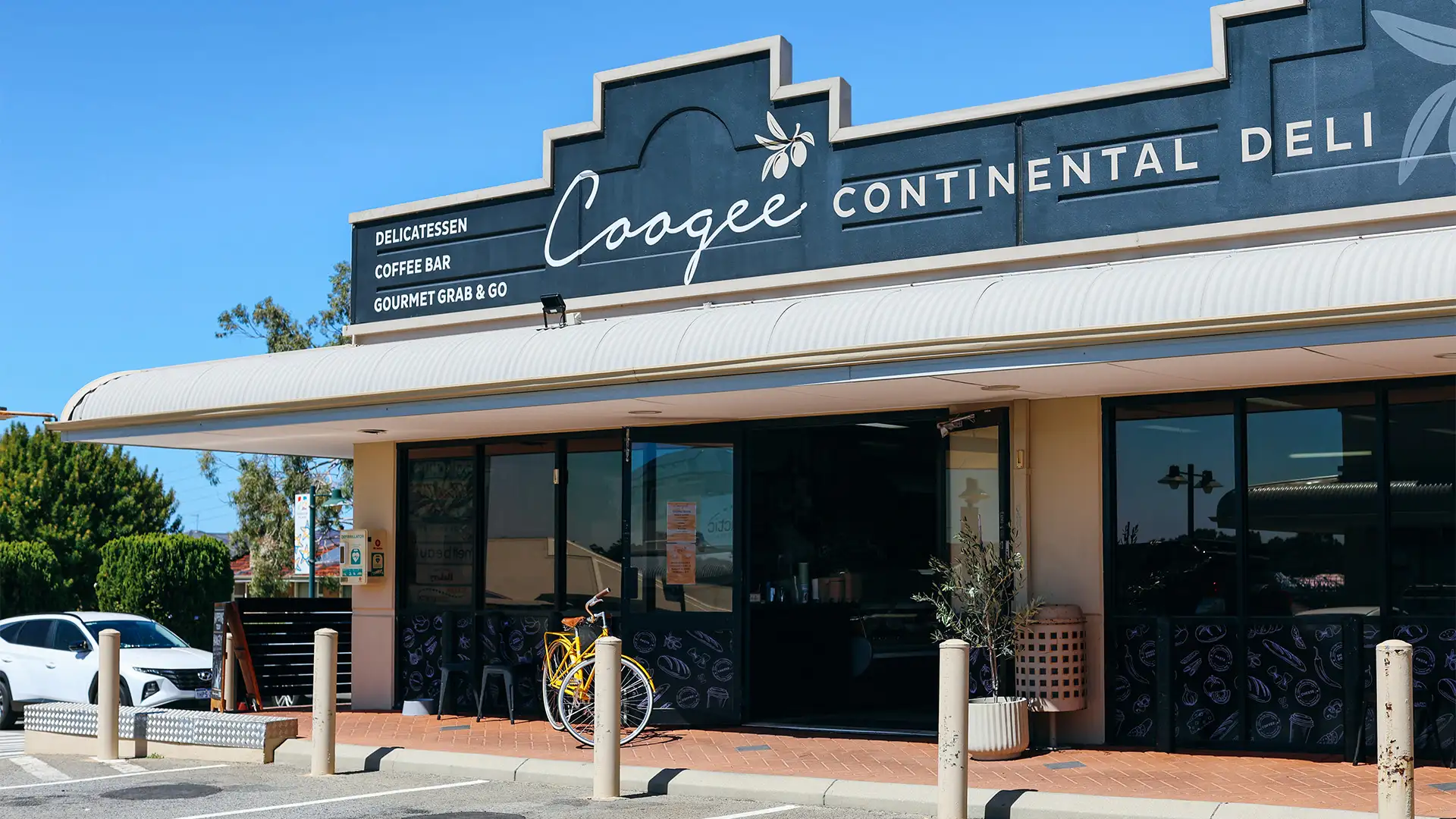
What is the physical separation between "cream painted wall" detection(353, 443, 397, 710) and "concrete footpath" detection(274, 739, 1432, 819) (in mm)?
3160

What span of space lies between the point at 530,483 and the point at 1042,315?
21.7ft

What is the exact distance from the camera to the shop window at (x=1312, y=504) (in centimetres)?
1077

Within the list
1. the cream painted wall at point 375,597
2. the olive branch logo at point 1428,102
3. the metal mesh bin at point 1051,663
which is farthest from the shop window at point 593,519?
the olive branch logo at point 1428,102

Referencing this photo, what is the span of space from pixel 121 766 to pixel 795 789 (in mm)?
5718

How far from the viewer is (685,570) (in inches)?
527

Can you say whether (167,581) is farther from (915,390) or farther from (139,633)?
(915,390)

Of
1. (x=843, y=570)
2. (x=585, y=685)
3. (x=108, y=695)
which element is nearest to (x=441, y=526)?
(x=585, y=685)

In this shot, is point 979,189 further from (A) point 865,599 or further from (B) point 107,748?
(B) point 107,748

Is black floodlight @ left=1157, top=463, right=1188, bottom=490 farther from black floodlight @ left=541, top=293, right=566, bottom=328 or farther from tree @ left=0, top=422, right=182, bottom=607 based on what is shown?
tree @ left=0, top=422, right=182, bottom=607

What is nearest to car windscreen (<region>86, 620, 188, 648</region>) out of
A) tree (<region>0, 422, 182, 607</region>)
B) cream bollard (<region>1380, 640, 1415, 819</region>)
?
cream bollard (<region>1380, 640, 1415, 819</region>)

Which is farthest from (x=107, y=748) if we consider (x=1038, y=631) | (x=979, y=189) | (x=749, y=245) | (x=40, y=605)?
(x=40, y=605)

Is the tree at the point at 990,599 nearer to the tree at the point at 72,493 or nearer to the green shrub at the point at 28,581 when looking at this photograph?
the green shrub at the point at 28,581

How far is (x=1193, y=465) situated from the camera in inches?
453

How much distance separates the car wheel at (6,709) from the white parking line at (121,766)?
4.97 m
